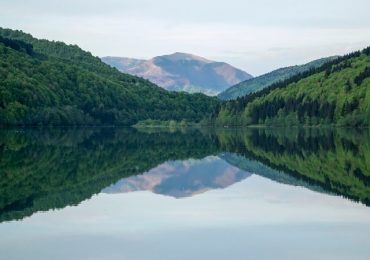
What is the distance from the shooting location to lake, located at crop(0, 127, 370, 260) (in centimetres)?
2230

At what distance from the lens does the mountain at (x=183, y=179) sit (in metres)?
40.4

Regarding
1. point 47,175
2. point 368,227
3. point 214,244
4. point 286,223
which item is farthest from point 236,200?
point 47,175

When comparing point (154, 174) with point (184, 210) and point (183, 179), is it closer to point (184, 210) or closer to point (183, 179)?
point (183, 179)

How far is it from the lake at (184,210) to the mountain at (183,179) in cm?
9

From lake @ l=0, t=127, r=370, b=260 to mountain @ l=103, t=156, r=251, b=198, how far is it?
0.28 ft

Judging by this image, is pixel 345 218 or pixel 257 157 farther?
pixel 257 157

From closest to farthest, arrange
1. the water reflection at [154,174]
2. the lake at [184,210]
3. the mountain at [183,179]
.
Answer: the lake at [184,210] → the water reflection at [154,174] → the mountain at [183,179]

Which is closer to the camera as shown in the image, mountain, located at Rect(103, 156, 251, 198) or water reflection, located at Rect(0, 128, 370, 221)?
water reflection, located at Rect(0, 128, 370, 221)

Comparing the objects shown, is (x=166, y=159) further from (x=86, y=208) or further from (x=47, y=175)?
(x=86, y=208)

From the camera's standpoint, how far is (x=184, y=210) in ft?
103

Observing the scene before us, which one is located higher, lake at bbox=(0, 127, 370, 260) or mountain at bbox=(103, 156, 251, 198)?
lake at bbox=(0, 127, 370, 260)

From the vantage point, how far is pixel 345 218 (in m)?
28.4

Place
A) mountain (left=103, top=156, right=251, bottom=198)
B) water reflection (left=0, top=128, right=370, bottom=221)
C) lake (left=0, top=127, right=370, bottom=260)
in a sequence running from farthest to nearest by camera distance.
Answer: mountain (left=103, top=156, right=251, bottom=198) < water reflection (left=0, top=128, right=370, bottom=221) < lake (left=0, top=127, right=370, bottom=260)

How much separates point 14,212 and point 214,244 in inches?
450
